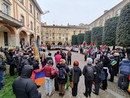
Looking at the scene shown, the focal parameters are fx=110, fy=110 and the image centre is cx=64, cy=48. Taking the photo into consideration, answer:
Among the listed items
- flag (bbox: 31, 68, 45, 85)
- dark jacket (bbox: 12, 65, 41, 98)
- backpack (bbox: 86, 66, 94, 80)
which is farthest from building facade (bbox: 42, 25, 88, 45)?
dark jacket (bbox: 12, 65, 41, 98)

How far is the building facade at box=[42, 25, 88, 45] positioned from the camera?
64062 mm

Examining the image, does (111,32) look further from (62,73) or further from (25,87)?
(25,87)

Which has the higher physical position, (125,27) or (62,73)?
(125,27)

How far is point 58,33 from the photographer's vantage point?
65438mm

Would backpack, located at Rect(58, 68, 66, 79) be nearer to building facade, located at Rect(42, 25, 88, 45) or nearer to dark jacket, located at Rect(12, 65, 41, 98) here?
dark jacket, located at Rect(12, 65, 41, 98)

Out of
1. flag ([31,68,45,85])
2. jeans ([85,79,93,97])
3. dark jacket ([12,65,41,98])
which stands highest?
dark jacket ([12,65,41,98])

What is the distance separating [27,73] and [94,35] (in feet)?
86.6

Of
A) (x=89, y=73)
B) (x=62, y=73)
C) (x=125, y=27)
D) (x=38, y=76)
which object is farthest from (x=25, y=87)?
(x=125, y=27)

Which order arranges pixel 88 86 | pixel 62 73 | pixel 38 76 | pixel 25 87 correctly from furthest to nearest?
pixel 88 86
pixel 62 73
pixel 38 76
pixel 25 87

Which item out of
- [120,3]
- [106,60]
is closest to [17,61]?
[106,60]

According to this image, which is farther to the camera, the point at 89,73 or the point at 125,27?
the point at 125,27

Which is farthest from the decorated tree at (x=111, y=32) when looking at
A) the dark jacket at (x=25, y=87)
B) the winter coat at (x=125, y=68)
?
the dark jacket at (x=25, y=87)

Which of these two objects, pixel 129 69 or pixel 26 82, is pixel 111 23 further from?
pixel 26 82

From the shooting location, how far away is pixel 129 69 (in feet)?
17.5
